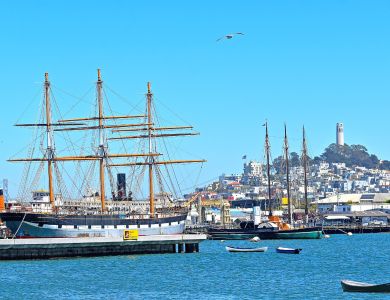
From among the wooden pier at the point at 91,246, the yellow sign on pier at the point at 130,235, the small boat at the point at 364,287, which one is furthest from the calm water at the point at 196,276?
the yellow sign on pier at the point at 130,235

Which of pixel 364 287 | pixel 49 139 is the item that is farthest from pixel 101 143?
pixel 364 287

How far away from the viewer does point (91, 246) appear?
276 ft

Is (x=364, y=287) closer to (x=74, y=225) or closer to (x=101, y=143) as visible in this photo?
(x=74, y=225)

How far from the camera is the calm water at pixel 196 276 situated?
58.5 metres

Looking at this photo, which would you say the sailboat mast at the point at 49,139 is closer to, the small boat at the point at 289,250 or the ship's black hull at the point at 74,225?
the ship's black hull at the point at 74,225

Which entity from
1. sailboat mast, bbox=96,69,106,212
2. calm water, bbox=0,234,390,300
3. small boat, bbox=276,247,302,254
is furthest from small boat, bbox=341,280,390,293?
sailboat mast, bbox=96,69,106,212

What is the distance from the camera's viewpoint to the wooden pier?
265 ft

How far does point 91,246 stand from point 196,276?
17.8 metres

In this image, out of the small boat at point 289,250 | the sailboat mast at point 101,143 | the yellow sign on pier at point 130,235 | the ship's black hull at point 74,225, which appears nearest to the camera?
the yellow sign on pier at point 130,235

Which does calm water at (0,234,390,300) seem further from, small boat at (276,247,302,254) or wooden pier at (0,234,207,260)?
wooden pier at (0,234,207,260)

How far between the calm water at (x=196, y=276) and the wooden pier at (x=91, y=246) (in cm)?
112

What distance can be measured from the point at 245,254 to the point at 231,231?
37135mm

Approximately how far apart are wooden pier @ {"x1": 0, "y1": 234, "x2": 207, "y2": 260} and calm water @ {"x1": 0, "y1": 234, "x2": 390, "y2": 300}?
1.12 meters

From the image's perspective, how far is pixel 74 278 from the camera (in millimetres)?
67250
